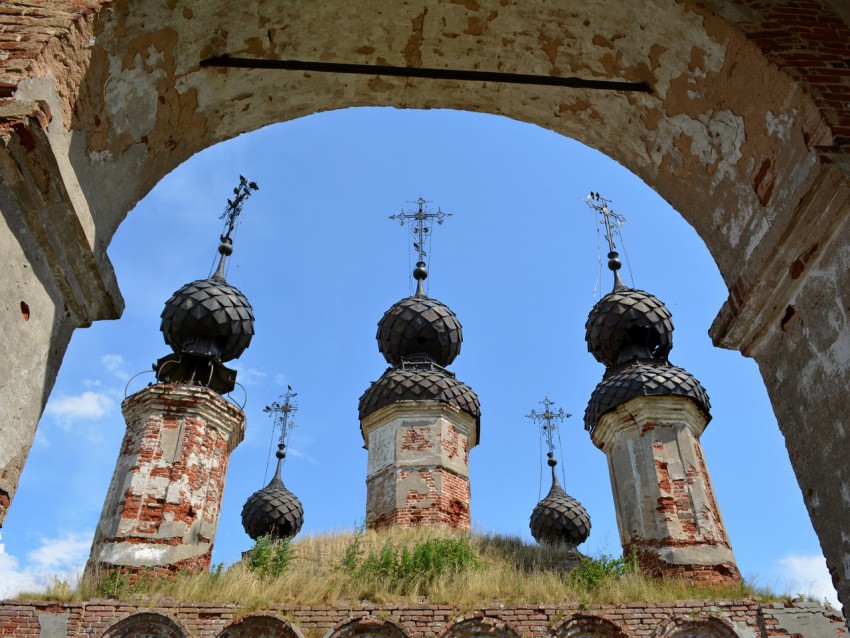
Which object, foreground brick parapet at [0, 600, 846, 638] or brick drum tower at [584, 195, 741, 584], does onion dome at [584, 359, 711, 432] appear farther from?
foreground brick parapet at [0, 600, 846, 638]

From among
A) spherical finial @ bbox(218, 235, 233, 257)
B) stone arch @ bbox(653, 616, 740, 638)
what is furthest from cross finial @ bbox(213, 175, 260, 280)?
stone arch @ bbox(653, 616, 740, 638)

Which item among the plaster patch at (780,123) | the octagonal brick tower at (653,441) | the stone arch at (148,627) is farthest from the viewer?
the octagonal brick tower at (653,441)

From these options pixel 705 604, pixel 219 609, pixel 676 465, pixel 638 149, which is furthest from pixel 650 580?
pixel 638 149

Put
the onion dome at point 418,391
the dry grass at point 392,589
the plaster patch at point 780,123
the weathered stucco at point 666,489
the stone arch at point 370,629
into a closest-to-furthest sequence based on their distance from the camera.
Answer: the plaster patch at point 780,123, the stone arch at point 370,629, the dry grass at point 392,589, the weathered stucco at point 666,489, the onion dome at point 418,391

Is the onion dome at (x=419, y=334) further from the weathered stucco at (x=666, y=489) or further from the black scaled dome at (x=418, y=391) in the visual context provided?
the weathered stucco at (x=666, y=489)

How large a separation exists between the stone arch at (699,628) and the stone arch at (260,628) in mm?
5011

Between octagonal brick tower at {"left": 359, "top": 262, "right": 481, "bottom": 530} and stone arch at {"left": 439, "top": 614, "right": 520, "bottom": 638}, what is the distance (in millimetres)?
3828

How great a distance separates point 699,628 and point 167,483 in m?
8.07

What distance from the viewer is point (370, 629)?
33.9ft

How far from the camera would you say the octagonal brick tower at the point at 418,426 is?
1466 cm

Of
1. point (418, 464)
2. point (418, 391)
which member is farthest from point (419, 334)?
point (418, 464)

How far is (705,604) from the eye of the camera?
11039 mm

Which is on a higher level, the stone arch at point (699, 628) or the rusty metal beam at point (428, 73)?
the rusty metal beam at point (428, 73)

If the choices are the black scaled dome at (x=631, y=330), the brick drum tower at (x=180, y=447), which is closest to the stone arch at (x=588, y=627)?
the brick drum tower at (x=180, y=447)
